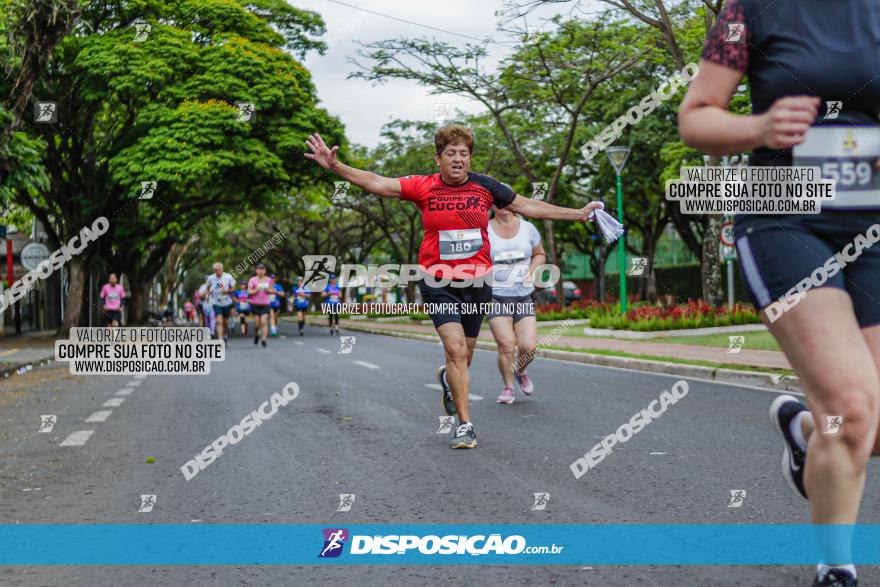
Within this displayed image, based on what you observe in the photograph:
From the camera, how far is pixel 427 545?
13.9 feet

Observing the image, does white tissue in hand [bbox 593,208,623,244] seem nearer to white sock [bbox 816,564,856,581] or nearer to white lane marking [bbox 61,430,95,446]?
white sock [bbox 816,564,856,581]

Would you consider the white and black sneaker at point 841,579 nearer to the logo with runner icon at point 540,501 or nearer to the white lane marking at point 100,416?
the logo with runner icon at point 540,501

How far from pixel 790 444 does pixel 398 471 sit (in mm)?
3169

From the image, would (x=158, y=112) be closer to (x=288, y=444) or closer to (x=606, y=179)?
(x=606, y=179)

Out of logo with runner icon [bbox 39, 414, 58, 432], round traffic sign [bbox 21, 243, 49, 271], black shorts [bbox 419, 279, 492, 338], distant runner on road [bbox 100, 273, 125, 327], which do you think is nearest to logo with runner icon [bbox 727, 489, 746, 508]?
black shorts [bbox 419, 279, 492, 338]

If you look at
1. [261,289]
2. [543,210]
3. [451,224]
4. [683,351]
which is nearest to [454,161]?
[451,224]

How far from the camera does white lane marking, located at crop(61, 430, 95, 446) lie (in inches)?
301

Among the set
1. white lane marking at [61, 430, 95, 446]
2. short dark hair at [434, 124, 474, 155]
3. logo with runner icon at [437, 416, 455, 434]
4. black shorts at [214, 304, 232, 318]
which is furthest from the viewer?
black shorts at [214, 304, 232, 318]

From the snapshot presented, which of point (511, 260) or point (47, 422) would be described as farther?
point (511, 260)

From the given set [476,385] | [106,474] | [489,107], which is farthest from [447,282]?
[489,107]

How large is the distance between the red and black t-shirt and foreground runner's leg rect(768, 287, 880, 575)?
3916 millimetres

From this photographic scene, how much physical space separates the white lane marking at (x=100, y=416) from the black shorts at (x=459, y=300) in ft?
12.8

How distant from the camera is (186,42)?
2989 centimetres

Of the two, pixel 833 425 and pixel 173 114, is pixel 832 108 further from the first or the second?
pixel 173 114
